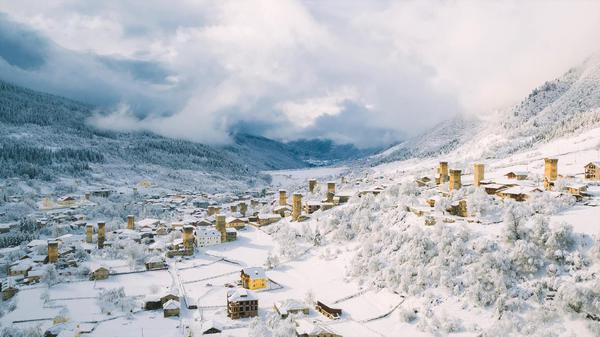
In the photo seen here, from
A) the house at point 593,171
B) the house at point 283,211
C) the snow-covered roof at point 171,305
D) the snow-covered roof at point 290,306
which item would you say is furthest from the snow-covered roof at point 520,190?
the house at point 283,211

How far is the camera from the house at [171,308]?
38281 millimetres

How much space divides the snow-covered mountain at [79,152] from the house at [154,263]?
264 feet

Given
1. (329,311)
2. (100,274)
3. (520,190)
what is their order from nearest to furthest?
(329,311)
(520,190)
(100,274)

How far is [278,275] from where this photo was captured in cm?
4841

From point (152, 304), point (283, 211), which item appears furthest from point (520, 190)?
point (283, 211)

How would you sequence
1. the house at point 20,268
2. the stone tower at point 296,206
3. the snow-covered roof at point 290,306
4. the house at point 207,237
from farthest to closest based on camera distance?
1. the stone tower at point 296,206
2. the house at point 207,237
3. the house at point 20,268
4. the snow-covered roof at point 290,306

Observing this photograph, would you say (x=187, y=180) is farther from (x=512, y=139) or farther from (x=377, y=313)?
(x=377, y=313)

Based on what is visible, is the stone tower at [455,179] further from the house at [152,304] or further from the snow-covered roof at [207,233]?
the house at [152,304]

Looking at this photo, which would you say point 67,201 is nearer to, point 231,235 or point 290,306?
point 231,235

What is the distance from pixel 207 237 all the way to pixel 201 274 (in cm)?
1185

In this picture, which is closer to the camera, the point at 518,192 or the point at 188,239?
the point at 518,192

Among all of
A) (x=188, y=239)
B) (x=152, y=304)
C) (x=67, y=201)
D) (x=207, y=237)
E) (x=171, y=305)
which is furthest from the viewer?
(x=67, y=201)

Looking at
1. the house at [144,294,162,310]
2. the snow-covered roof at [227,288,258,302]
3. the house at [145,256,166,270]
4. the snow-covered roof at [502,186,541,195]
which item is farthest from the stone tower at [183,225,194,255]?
the snow-covered roof at [502,186,541,195]

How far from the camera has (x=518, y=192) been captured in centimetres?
4666
